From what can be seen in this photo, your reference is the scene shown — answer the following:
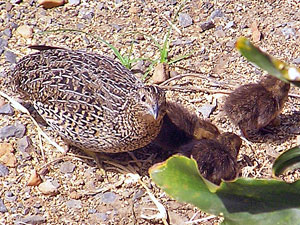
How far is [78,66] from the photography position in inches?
200

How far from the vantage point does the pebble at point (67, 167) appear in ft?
17.0

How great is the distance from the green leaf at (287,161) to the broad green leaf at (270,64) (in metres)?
1.09

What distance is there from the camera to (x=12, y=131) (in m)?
5.37

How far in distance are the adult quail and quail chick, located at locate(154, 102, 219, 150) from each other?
34cm

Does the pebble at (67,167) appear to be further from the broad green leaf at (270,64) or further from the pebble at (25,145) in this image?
the broad green leaf at (270,64)

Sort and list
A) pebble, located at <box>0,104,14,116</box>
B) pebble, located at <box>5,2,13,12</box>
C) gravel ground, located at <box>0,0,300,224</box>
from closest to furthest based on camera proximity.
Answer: gravel ground, located at <box>0,0,300,224</box> < pebble, located at <box>0,104,14,116</box> < pebble, located at <box>5,2,13,12</box>

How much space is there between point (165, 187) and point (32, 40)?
3443mm

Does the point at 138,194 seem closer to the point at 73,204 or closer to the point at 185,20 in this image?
the point at 73,204

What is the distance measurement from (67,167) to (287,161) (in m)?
2.15

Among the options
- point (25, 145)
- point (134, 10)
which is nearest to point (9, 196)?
point (25, 145)

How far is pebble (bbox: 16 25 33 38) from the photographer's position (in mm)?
6191

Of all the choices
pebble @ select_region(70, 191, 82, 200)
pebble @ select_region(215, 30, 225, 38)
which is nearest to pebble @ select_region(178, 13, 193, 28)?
pebble @ select_region(215, 30, 225, 38)

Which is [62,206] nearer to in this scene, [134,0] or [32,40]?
[32,40]

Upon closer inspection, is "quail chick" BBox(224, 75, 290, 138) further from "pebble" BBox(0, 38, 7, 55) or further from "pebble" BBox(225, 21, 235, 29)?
"pebble" BBox(0, 38, 7, 55)
